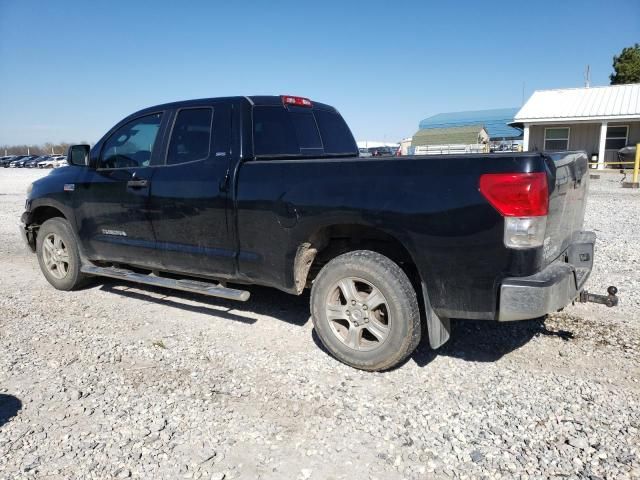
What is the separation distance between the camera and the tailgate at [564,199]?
10.3ft

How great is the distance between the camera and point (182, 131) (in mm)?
4738

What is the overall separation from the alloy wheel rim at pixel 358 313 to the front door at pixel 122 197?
2036 mm

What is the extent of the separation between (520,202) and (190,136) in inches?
119

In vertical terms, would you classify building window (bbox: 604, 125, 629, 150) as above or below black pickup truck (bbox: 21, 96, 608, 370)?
below

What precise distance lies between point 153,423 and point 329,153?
318 centimetres

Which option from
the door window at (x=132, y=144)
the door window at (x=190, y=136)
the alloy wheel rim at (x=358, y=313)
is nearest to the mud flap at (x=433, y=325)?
the alloy wheel rim at (x=358, y=313)

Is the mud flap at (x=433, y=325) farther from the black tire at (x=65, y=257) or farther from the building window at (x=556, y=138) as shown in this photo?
the building window at (x=556, y=138)

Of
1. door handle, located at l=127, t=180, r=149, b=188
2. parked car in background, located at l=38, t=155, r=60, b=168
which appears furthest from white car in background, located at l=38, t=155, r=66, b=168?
door handle, located at l=127, t=180, r=149, b=188

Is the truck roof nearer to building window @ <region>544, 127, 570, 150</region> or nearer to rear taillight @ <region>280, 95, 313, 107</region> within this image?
rear taillight @ <region>280, 95, 313, 107</region>

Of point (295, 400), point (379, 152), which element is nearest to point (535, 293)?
point (295, 400)

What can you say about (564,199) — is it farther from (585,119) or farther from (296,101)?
(585,119)

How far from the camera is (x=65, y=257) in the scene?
5.84 m

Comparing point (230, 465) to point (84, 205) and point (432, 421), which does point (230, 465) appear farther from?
point (84, 205)

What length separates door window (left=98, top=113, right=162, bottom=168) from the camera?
4938mm
